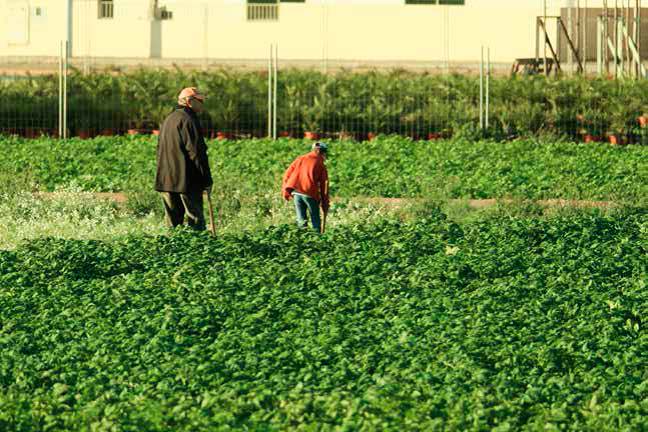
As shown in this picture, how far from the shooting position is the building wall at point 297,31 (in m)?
38.4

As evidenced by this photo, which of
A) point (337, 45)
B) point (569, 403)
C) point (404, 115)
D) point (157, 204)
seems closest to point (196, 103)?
point (157, 204)

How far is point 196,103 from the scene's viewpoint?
1592cm

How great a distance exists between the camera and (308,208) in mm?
16797

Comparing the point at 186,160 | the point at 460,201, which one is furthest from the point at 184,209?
the point at 460,201

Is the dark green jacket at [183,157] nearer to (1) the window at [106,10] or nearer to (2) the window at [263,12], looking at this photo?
(2) the window at [263,12]

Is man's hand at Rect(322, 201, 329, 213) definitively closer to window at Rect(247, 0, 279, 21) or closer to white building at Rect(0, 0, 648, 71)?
white building at Rect(0, 0, 648, 71)

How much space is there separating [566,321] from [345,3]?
95.3ft

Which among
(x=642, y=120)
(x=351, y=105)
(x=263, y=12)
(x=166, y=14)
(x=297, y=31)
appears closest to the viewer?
(x=642, y=120)

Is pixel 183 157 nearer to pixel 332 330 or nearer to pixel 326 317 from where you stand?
pixel 326 317

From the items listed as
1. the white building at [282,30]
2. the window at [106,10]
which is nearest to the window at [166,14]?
the white building at [282,30]

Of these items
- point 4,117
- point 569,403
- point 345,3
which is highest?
point 345,3

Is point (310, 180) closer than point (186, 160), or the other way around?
point (186, 160)

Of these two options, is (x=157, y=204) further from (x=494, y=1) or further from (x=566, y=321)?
(x=494, y=1)

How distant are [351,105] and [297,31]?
41.7 feet
